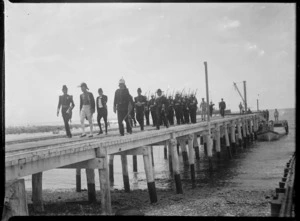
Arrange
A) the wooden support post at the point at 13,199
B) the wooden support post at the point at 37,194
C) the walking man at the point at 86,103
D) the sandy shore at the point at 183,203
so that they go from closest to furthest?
the wooden support post at the point at 13,199, the wooden support post at the point at 37,194, the sandy shore at the point at 183,203, the walking man at the point at 86,103

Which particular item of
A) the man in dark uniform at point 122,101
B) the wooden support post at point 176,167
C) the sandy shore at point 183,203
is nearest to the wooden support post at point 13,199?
the sandy shore at point 183,203

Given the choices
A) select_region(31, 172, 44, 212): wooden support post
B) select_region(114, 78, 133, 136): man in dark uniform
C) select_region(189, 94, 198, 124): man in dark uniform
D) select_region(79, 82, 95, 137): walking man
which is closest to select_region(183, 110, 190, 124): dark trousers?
select_region(189, 94, 198, 124): man in dark uniform

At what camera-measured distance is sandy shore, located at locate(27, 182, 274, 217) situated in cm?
1171

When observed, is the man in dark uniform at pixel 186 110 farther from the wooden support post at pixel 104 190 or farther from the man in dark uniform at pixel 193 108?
the wooden support post at pixel 104 190

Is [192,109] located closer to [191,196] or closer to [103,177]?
[191,196]

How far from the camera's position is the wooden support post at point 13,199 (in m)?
5.75

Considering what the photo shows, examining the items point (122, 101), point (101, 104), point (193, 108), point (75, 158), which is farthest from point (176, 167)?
point (193, 108)

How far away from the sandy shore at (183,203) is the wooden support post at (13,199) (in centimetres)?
574

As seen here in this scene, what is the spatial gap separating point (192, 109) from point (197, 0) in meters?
19.4

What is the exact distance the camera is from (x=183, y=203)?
13.0 meters

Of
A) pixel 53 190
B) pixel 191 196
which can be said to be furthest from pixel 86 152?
pixel 53 190

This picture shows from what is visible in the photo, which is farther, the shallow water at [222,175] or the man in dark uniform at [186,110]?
the man in dark uniform at [186,110]

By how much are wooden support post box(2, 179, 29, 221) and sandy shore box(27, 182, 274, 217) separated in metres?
Answer: 5.74

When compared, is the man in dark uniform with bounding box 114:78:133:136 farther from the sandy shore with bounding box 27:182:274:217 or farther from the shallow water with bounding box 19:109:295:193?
the shallow water with bounding box 19:109:295:193
